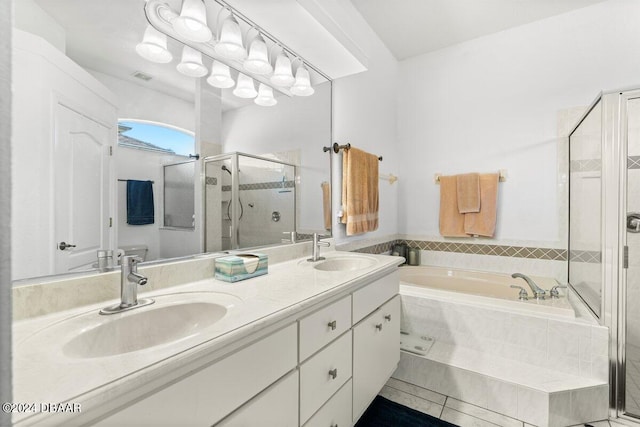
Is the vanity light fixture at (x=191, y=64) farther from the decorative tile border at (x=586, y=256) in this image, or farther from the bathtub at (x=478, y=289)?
the decorative tile border at (x=586, y=256)

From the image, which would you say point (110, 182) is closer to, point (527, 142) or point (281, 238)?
point (281, 238)

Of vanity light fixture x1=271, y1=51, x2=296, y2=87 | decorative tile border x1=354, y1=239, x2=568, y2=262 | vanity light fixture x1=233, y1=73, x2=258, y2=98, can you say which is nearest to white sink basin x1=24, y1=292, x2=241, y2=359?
vanity light fixture x1=233, y1=73, x2=258, y2=98

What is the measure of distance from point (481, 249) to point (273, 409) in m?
2.47

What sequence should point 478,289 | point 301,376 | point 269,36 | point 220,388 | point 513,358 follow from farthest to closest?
point 478,289 → point 513,358 → point 269,36 → point 301,376 → point 220,388

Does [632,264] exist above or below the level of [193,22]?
below

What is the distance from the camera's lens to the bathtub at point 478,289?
70.1 inches

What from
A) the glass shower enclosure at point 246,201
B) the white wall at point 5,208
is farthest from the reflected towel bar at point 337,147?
the white wall at point 5,208

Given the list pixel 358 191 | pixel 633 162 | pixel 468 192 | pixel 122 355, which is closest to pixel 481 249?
pixel 468 192

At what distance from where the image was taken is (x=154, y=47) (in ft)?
3.67

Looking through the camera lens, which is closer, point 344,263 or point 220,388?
point 220,388

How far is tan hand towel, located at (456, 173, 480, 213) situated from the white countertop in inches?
81.8

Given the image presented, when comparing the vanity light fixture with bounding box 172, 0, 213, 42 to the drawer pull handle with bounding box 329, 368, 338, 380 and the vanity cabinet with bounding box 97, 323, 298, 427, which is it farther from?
the drawer pull handle with bounding box 329, 368, 338, 380

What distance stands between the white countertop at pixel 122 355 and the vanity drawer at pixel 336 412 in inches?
16.5

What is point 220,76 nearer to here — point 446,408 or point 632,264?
point 446,408
